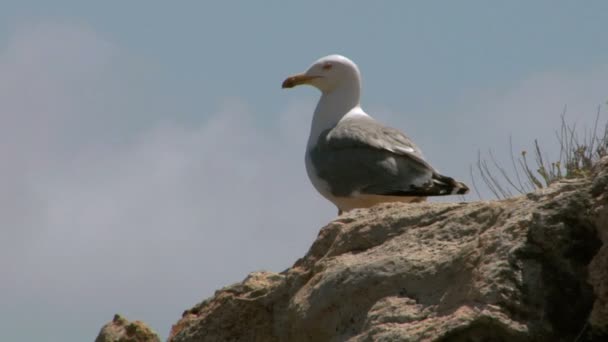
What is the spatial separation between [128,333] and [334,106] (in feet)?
18.4

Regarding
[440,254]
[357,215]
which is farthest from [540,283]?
[357,215]

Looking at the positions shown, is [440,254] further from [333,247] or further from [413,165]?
[413,165]

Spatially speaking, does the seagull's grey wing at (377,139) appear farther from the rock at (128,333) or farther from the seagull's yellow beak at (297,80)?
the rock at (128,333)

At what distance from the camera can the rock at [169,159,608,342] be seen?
4480 mm

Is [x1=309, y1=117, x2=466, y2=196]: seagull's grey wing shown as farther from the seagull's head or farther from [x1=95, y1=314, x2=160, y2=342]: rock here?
[x1=95, y1=314, x2=160, y2=342]: rock

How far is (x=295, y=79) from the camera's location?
1212 centimetres

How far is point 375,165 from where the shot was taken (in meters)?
10.2

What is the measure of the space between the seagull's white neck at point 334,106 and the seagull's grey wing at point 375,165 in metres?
0.68

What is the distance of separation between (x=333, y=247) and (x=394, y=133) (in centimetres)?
496

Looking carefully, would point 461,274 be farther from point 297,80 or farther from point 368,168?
point 297,80

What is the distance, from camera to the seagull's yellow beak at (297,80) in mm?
12086

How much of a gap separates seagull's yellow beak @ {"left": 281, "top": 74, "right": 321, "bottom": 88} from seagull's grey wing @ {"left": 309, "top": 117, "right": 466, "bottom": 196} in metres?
1.47

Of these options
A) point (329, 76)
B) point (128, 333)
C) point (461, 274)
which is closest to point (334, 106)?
point (329, 76)

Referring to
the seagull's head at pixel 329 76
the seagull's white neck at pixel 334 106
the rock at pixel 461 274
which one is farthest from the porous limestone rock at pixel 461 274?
the seagull's head at pixel 329 76
